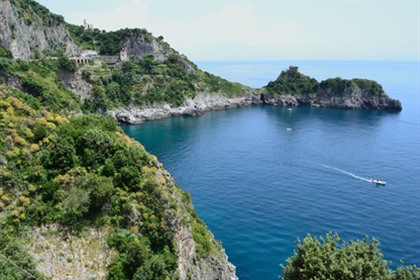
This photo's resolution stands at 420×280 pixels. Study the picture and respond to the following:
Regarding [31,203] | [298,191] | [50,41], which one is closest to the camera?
[31,203]

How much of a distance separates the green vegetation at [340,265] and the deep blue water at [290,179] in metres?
17.5

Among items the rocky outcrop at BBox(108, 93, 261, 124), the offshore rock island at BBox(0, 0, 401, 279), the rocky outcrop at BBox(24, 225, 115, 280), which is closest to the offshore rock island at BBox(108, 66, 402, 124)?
the rocky outcrop at BBox(108, 93, 261, 124)

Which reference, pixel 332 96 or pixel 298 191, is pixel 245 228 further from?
pixel 332 96

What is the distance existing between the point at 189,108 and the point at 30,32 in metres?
66.7

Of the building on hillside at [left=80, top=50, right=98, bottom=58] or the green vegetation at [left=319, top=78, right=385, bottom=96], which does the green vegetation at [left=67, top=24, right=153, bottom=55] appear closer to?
the building on hillside at [left=80, top=50, right=98, bottom=58]

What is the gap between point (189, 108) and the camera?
14362 centimetres

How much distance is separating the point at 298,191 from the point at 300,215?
10132 millimetres

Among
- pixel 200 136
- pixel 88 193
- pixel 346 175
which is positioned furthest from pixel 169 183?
pixel 200 136

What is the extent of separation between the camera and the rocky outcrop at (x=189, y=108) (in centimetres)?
12444

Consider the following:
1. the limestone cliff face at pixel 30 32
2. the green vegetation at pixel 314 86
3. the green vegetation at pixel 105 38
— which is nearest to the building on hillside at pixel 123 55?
the green vegetation at pixel 105 38

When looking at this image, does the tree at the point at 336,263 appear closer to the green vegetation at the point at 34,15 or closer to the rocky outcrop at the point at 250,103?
the rocky outcrop at the point at 250,103

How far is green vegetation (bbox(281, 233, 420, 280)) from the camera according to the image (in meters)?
23.4

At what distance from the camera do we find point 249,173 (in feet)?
246

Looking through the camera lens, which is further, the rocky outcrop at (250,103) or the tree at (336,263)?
the rocky outcrop at (250,103)
